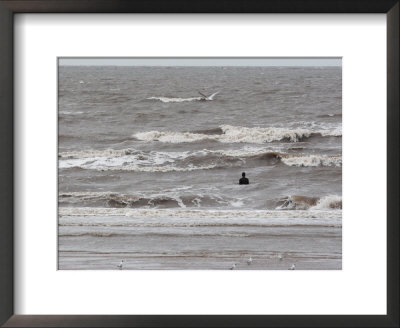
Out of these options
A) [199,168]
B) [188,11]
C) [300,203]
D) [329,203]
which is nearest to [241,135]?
[199,168]

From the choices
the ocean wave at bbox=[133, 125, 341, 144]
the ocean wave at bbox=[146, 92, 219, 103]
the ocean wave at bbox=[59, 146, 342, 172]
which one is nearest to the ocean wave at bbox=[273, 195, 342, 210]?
the ocean wave at bbox=[59, 146, 342, 172]

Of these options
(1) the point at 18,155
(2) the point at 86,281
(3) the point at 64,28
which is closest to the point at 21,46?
(3) the point at 64,28

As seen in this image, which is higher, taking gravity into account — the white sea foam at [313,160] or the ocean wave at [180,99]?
the ocean wave at [180,99]

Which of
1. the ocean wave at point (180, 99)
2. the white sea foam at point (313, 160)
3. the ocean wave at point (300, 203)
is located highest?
the ocean wave at point (180, 99)

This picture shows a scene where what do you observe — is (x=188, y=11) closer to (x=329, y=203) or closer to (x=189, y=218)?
(x=189, y=218)

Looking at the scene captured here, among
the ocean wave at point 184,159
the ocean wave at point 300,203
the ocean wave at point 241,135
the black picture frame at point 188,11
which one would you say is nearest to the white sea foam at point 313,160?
the ocean wave at point 184,159

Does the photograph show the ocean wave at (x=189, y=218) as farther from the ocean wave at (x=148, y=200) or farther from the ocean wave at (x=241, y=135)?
the ocean wave at (x=241, y=135)
